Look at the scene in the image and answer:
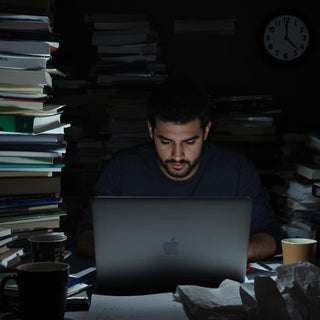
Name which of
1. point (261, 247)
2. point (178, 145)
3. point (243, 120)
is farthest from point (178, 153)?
point (243, 120)

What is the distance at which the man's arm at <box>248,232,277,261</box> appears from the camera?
1.87 meters

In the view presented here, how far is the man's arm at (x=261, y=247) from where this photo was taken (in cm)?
187

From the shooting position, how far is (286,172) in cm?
274

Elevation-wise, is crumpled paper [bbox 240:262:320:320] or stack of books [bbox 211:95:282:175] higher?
stack of books [bbox 211:95:282:175]

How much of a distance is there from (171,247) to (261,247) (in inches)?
20.2

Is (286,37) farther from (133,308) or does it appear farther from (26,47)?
(133,308)

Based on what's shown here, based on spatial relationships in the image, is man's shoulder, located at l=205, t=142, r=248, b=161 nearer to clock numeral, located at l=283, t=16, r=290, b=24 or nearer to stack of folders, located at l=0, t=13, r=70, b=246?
stack of folders, located at l=0, t=13, r=70, b=246

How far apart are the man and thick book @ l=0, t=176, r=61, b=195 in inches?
13.3

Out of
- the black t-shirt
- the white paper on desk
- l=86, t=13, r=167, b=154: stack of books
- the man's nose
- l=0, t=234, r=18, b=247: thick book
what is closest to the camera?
the white paper on desk

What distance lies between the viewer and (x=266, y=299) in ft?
4.05

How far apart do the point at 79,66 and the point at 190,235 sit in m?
1.87

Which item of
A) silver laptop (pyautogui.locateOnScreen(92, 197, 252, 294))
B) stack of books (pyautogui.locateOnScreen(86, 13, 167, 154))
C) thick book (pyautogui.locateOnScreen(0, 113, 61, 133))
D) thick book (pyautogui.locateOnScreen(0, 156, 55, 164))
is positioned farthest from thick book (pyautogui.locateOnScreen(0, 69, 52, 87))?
stack of books (pyautogui.locateOnScreen(86, 13, 167, 154))

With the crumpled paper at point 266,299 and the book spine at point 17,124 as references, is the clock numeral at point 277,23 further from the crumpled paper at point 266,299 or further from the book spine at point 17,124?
the crumpled paper at point 266,299

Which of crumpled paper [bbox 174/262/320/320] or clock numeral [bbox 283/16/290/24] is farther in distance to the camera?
clock numeral [bbox 283/16/290/24]
